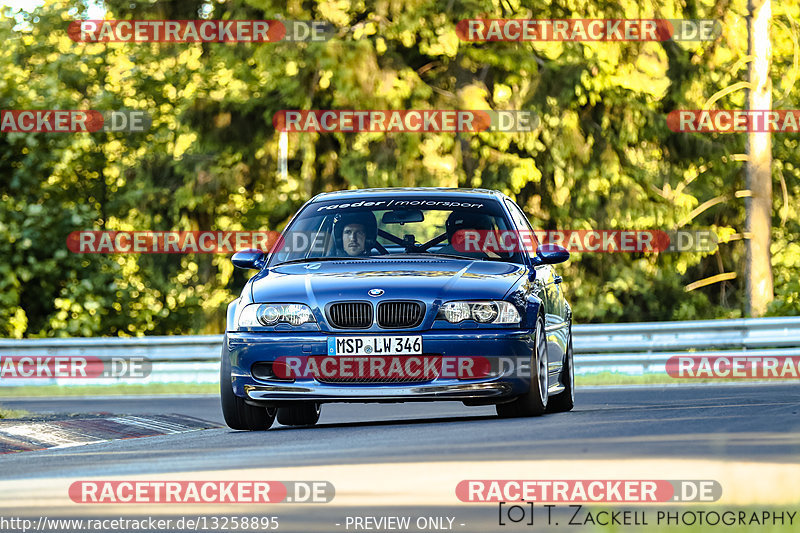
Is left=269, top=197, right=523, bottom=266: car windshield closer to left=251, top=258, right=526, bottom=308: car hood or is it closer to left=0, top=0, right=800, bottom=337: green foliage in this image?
left=251, top=258, right=526, bottom=308: car hood

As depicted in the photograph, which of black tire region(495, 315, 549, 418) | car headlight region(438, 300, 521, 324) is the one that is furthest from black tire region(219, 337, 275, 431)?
black tire region(495, 315, 549, 418)

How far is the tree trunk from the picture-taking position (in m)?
29.7

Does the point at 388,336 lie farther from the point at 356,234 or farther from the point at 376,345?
the point at 356,234

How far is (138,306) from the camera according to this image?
30375 mm

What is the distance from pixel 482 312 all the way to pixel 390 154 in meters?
19.4

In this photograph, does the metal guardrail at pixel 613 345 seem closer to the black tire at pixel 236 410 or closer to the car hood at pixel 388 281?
the car hood at pixel 388 281

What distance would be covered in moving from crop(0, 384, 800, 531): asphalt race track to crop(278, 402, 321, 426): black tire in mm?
199

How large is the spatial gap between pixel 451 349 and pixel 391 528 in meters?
4.00

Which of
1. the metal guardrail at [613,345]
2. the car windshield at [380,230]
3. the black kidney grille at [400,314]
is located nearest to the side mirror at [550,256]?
the car windshield at [380,230]

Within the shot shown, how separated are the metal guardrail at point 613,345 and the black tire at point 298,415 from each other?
9.08 meters

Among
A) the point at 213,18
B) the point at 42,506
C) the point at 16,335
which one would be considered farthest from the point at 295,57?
the point at 42,506

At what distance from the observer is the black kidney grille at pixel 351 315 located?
10891mm

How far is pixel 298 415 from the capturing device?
496 inches

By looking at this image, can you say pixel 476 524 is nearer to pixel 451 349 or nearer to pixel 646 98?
pixel 451 349
